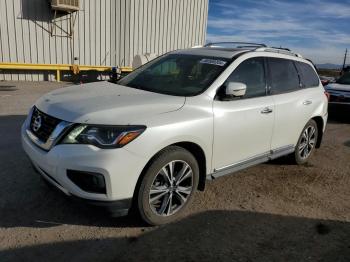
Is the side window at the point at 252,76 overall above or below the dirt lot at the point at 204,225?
above

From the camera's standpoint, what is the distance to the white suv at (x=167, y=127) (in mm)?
3037

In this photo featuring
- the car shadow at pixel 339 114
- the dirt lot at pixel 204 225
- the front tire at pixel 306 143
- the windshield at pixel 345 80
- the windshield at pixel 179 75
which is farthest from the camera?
the windshield at pixel 345 80

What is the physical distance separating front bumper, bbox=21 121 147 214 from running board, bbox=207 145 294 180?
1.12 m

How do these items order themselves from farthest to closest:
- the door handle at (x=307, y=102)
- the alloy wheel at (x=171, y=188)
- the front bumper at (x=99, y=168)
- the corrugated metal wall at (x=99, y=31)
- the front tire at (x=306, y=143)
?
the corrugated metal wall at (x=99, y=31) < the front tire at (x=306, y=143) < the door handle at (x=307, y=102) < the alloy wheel at (x=171, y=188) < the front bumper at (x=99, y=168)

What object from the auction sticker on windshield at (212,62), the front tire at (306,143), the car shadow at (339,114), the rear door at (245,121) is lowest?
the car shadow at (339,114)

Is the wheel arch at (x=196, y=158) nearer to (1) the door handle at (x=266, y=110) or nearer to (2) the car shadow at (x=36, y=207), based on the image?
(2) the car shadow at (x=36, y=207)

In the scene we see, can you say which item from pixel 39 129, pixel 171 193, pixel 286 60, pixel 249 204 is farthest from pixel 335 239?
pixel 39 129

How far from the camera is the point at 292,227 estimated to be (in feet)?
12.1

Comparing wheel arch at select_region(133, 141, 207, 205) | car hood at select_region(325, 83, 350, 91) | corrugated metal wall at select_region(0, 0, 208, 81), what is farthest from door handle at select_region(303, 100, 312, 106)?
corrugated metal wall at select_region(0, 0, 208, 81)

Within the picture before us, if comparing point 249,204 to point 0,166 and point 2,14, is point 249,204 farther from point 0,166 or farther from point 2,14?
point 2,14

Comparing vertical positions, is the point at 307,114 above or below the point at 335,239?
above

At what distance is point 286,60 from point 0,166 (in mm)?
4187

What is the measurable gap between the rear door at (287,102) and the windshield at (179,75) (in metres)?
0.97

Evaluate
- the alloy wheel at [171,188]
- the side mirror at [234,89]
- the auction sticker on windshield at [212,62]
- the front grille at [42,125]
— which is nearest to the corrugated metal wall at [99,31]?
the front grille at [42,125]
